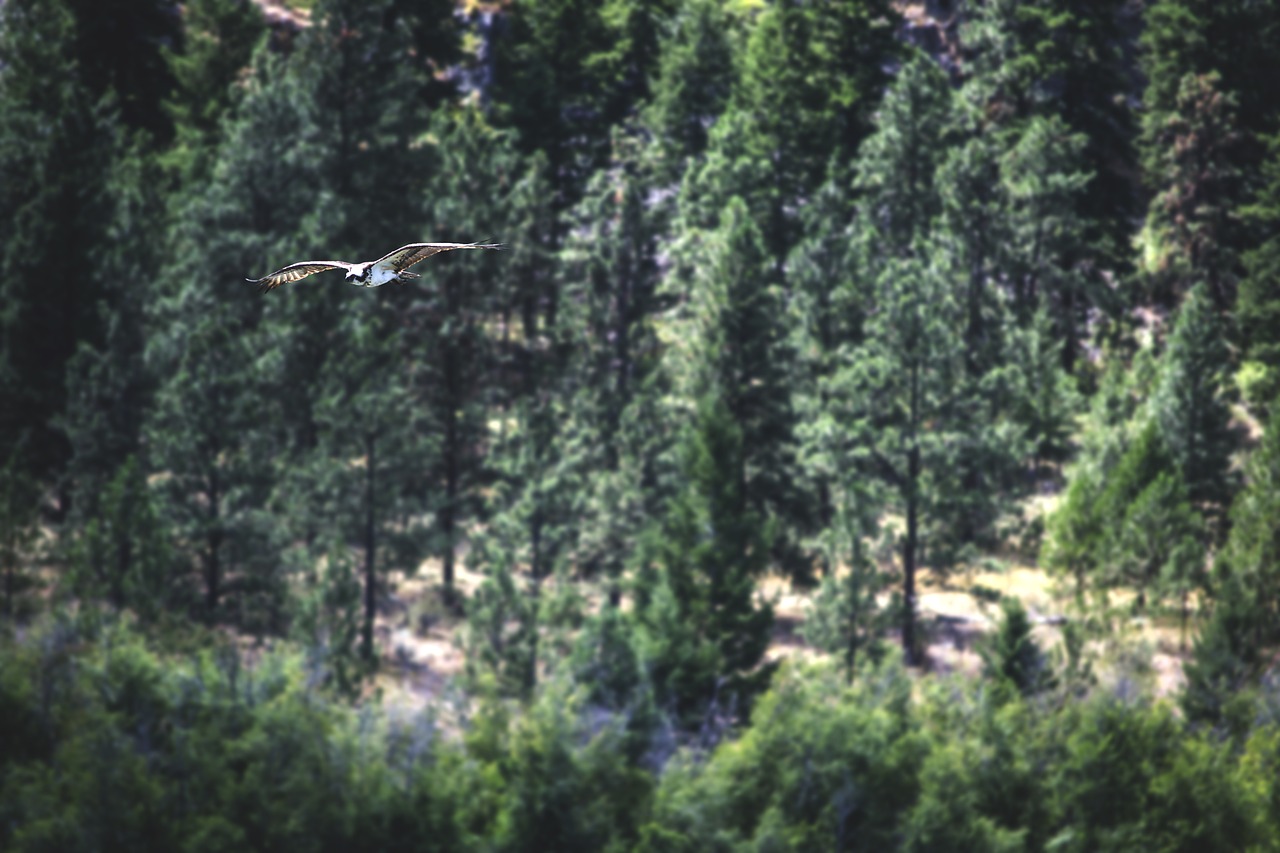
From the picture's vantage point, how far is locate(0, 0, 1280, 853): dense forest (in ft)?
125

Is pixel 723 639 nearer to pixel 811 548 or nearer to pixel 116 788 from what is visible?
pixel 811 548

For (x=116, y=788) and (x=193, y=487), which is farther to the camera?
(x=193, y=487)

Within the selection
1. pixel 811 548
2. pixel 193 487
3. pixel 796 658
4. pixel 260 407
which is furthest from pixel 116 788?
pixel 811 548

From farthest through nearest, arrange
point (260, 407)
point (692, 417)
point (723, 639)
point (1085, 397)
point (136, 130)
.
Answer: point (136, 130) → point (1085, 397) → point (692, 417) → point (260, 407) → point (723, 639)

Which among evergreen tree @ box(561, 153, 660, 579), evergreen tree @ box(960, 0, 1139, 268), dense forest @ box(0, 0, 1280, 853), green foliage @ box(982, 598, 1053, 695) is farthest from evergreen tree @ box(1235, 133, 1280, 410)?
evergreen tree @ box(561, 153, 660, 579)

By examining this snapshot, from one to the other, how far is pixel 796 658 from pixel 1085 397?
53.0 ft

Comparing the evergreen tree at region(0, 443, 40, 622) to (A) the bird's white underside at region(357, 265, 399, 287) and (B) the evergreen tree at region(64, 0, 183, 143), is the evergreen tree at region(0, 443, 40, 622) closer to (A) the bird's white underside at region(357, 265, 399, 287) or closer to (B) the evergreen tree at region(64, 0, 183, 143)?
(B) the evergreen tree at region(64, 0, 183, 143)

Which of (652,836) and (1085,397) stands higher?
(1085,397)

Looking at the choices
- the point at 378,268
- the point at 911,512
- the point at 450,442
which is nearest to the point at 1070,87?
the point at 911,512

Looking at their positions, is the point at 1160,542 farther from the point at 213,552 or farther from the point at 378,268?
the point at 378,268

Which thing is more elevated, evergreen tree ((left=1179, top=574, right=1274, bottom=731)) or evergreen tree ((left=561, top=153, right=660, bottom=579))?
evergreen tree ((left=561, top=153, right=660, bottom=579))

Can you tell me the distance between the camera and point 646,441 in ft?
163

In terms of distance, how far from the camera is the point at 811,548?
48.9m

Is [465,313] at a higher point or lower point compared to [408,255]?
higher
